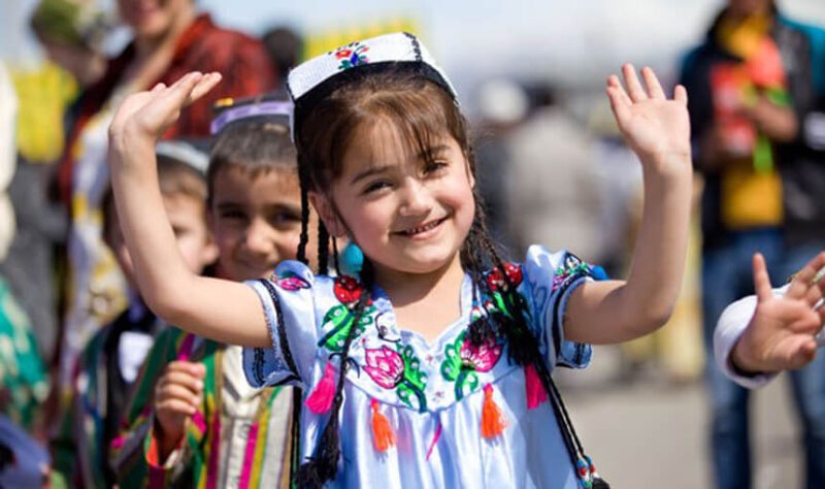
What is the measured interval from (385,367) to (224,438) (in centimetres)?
62

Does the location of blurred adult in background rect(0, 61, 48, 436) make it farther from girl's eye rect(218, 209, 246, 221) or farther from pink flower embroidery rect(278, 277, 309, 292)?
pink flower embroidery rect(278, 277, 309, 292)

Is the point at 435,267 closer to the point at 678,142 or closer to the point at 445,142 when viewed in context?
the point at 445,142

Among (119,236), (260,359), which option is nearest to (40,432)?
(119,236)

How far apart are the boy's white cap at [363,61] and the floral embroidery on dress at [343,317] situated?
338 millimetres

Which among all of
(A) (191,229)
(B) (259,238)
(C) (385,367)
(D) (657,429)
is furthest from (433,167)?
(D) (657,429)

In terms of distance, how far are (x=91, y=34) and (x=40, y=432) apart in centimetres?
254

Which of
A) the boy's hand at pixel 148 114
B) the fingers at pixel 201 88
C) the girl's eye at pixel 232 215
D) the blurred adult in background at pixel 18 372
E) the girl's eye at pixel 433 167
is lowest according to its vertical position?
the girl's eye at pixel 433 167

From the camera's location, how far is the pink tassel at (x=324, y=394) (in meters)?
2.34

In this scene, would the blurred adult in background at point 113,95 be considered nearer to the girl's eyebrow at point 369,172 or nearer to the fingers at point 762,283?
the girl's eyebrow at point 369,172

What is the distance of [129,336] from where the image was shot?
11.4 ft

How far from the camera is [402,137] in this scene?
2354 millimetres

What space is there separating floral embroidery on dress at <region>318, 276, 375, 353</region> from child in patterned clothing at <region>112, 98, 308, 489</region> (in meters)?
0.49

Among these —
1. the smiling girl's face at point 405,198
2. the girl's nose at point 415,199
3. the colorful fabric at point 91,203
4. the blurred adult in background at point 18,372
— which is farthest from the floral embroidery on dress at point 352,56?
the blurred adult in background at point 18,372

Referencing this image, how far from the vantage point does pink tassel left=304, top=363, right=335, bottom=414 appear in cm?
234
